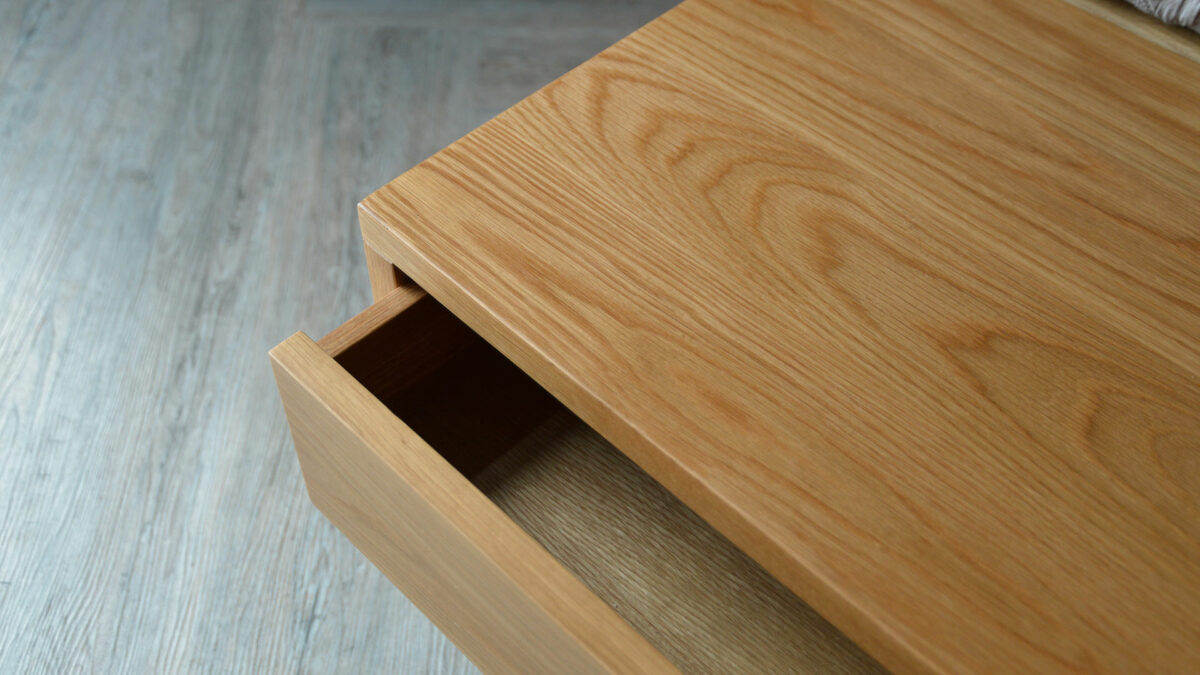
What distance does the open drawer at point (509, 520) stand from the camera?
476 mm

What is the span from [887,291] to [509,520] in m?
0.22

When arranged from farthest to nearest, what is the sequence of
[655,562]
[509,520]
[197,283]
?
[197,283]
[655,562]
[509,520]

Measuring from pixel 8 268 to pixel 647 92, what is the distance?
0.74 meters

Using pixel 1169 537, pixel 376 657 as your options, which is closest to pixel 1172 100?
pixel 1169 537

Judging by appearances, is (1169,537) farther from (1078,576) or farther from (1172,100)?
(1172,100)

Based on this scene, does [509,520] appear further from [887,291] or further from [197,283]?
[197,283]

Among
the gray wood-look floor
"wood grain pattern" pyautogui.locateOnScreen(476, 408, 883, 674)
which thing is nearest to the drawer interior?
"wood grain pattern" pyautogui.locateOnScreen(476, 408, 883, 674)

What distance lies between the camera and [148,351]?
97 cm

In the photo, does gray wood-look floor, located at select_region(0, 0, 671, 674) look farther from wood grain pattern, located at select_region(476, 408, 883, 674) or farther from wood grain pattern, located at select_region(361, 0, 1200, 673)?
wood grain pattern, located at select_region(361, 0, 1200, 673)

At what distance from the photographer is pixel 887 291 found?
53 centimetres

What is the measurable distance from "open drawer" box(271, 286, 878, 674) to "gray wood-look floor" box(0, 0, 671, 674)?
221 mm

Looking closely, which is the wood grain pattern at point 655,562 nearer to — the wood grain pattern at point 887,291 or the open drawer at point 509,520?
the open drawer at point 509,520

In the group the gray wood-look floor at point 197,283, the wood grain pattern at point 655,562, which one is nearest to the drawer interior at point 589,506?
the wood grain pattern at point 655,562

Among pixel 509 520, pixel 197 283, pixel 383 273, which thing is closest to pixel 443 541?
pixel 509 520
